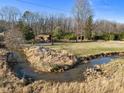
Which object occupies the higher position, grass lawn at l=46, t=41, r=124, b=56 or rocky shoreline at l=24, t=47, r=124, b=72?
grass lawn at l=46, t=41, r=124, b=56

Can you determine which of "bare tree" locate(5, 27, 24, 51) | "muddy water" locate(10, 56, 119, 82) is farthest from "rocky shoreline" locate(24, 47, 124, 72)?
"bare tree" locate(5, 27, 24, 51)

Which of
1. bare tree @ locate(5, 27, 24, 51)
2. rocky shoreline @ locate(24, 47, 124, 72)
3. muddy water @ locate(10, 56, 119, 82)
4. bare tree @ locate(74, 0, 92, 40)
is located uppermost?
bare tree @ locate(74, 0, 92, 40)

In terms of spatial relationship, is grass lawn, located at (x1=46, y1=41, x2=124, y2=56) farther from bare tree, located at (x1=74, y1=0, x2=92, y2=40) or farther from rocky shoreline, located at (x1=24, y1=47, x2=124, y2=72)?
bare tree, located at (x1=74, y1=0, x2=92, y2=40)

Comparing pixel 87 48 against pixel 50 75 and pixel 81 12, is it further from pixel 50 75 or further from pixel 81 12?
pixel 81 12

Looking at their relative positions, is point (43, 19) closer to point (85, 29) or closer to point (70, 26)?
point (70, 26)

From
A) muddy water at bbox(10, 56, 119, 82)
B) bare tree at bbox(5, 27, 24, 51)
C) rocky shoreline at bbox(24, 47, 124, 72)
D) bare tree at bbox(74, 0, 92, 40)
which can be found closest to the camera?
muddy water at bbox(10, 56, 119, 82)

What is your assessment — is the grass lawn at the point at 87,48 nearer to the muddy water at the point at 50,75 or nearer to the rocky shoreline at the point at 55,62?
the rocky shoreline at the point at 55,62

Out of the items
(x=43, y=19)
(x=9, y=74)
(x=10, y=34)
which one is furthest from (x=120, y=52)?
(x=43, y=19)

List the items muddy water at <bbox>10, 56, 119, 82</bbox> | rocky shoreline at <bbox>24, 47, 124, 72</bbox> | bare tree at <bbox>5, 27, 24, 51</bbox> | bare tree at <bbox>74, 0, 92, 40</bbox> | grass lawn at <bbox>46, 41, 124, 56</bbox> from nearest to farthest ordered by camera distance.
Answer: muddy water at <bbox>10, 56, 119, 82</bbox> < rocky shoreline at <bbox>24, 47, 124, 72</bbox> < bare tree at <bbox>5, 27, 24, 51</bbox> < grass lawn at <bbox>46, 41, 124, 56</bbox> < bare tree at <bbox>74, 0, 92, 40</bbox>

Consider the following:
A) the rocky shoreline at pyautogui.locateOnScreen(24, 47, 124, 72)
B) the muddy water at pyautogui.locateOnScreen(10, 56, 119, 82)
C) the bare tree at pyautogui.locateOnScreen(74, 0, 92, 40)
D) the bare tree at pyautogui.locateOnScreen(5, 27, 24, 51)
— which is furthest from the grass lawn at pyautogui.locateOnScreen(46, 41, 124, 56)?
the bare tree at pyautogui.locateOnScreen(74, 0, 92, 40)

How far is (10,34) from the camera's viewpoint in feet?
83.3

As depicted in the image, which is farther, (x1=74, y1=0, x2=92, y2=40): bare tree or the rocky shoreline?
(x1=74, y1=0, x2=92, y2=40): bare tree

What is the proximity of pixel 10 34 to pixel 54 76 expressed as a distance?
9874 mm

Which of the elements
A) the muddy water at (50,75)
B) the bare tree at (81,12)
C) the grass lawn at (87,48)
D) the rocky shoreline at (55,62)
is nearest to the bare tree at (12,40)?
the rocky shoreline at (55,62)
